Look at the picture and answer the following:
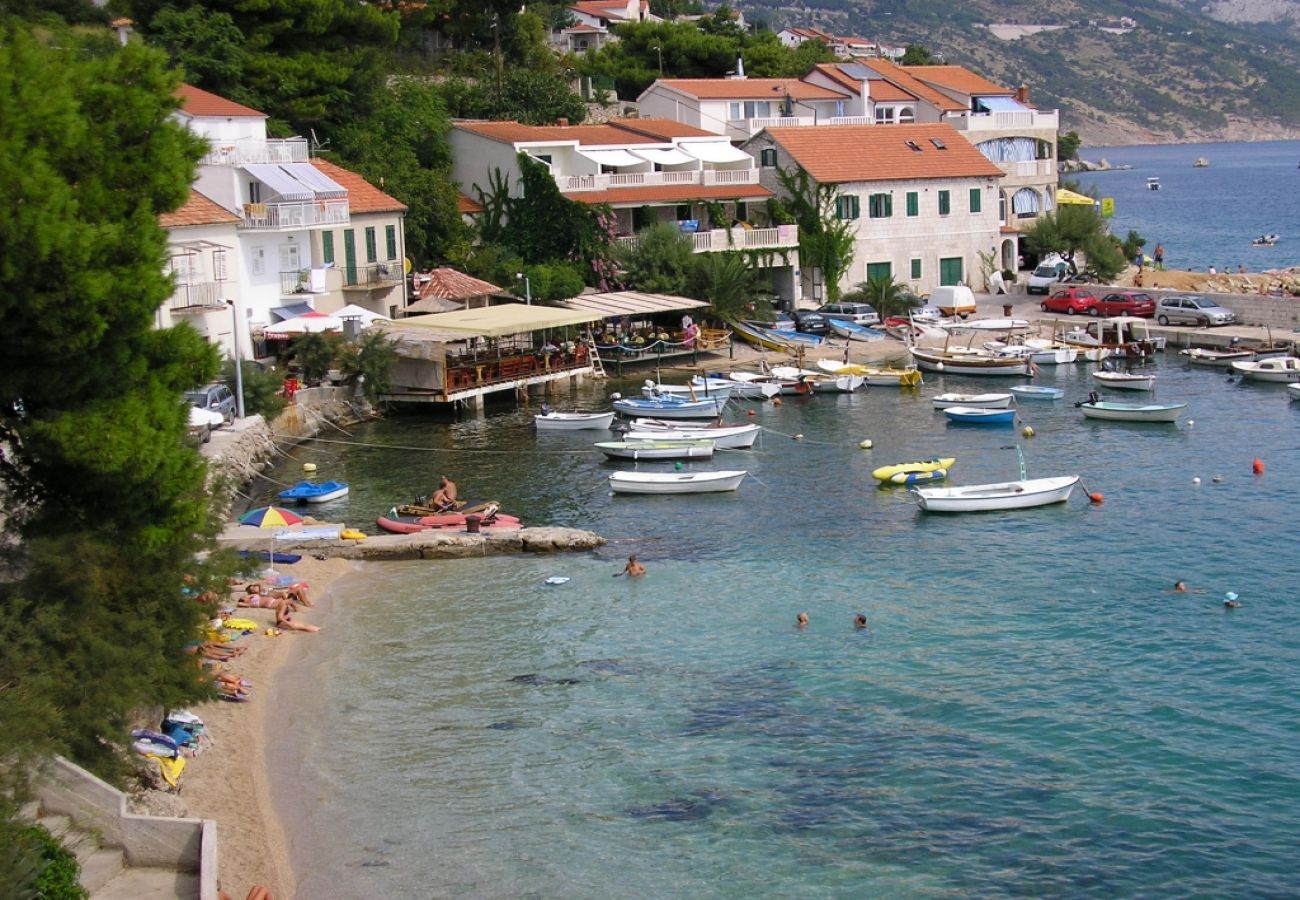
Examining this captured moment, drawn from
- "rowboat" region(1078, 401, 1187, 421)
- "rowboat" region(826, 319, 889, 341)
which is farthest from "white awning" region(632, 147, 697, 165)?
"rowboat" region(1078, 401, 1187, 421)

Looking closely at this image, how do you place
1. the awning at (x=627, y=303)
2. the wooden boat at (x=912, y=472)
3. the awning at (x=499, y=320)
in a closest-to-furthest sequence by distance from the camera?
the wooden boat at (x=912, y=472) → the awning at (x=499, y=320) → the awning at (x=627, y=303)

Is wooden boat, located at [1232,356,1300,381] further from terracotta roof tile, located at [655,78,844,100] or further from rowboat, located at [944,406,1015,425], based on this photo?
terracotta roof tile, located at [655,78,844,100]

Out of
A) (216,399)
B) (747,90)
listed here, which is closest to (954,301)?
(747,90)

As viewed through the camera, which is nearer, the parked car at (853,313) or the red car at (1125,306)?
the parked car at (853,313)

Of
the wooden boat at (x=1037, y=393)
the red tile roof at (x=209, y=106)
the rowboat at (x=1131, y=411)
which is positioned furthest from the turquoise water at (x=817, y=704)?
the red tile roof at (x=209, y=106)

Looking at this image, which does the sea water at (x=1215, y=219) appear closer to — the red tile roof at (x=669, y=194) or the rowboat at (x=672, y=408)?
the red tile roof at (x=669, y=194)

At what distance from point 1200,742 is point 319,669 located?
14.4m

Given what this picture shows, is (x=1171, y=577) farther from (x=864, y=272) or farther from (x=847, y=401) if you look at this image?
(x=864, y=272)

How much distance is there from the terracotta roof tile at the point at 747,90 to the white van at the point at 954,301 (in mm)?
17827

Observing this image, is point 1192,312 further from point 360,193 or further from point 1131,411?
point 360,193

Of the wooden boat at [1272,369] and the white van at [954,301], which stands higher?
the white van at [954,301]

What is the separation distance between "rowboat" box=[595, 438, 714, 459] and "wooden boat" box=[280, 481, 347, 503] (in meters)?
7.62

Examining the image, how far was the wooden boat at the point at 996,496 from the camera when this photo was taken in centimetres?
3622

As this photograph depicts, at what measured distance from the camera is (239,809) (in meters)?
20.7
